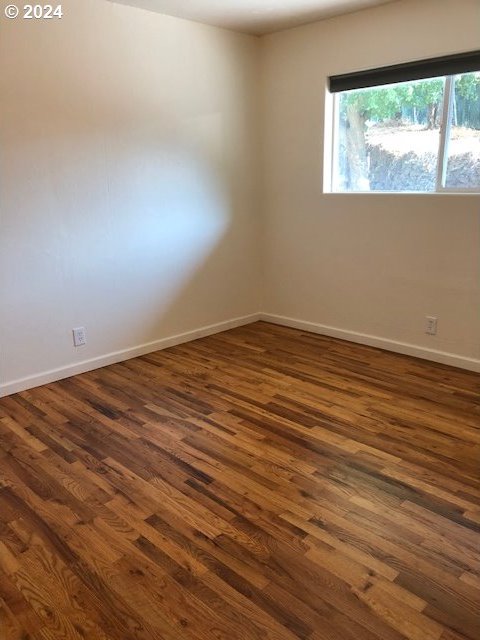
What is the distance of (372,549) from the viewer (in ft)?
6.18

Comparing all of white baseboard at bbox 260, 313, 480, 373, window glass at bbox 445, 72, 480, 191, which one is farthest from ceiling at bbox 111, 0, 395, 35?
white baseboard at bbox 260, 313, 480, 373

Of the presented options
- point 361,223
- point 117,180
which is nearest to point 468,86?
point 361,223

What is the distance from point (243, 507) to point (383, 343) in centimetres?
228

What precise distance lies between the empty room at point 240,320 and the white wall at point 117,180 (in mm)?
17

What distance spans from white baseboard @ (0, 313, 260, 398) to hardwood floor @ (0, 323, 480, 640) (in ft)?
0.28

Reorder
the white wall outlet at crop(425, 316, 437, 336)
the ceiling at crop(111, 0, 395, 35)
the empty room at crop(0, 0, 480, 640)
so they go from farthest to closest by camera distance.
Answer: the white wall outlet at crop(425, 316, 437, 336) < the ceiling at crop(111, 0, 395, 35) < the empty room at crop(0, 0, 480, 640)

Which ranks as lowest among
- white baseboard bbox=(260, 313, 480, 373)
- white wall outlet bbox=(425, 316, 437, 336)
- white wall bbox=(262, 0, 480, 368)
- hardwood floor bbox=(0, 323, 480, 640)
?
hardwood floor bbox=(0, 323, 480, 640)

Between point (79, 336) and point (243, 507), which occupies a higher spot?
point (79, 336)

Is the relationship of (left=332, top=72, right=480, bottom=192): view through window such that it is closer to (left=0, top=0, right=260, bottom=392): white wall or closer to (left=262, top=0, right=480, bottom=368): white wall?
(left=262, top=0, right=480, bottom=368): white wall

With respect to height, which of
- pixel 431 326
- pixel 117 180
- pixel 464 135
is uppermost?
pixel 464 135

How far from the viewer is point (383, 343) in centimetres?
401

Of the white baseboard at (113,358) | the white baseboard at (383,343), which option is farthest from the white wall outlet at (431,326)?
the white baseboard at (113,358)

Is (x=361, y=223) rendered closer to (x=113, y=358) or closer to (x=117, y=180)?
(x=117, y=180)

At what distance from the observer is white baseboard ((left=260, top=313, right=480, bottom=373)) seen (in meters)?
3.59
